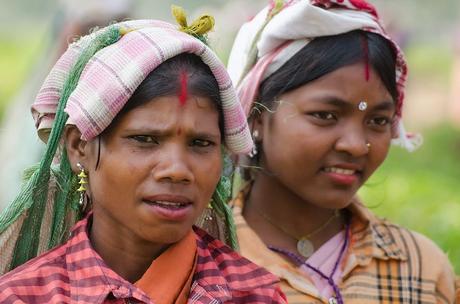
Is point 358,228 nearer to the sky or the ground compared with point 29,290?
nearer to the ground

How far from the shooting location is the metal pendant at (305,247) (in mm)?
4152

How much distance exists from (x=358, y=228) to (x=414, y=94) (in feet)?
43.8

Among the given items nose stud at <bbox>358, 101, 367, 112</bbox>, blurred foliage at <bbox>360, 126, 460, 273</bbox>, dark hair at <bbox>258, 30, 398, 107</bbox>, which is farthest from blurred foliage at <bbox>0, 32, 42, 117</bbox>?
nose stud at <bbox>358, 101, 367, 112</bbox>

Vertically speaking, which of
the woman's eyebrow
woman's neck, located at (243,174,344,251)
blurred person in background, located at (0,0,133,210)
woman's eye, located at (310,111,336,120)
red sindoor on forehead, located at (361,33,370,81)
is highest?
red sindoor on forehead, located at (361,33,370,81)

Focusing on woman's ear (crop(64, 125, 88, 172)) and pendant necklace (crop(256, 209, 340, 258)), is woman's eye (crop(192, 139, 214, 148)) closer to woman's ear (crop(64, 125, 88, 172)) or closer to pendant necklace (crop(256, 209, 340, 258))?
woman's ear (crop(64, 125, 88, 172))

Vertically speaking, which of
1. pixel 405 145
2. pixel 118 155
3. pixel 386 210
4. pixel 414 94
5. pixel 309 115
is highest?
pixel 118 155

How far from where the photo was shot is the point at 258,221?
4.23m

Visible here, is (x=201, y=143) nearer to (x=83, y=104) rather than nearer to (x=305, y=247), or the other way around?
(x=83, y=104)

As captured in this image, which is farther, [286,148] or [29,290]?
[286,148]

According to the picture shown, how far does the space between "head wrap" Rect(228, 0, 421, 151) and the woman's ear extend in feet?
3.49

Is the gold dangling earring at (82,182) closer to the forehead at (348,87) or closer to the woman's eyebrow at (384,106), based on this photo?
the forehead at (348,87)

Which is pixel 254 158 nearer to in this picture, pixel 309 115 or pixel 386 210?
pixel 309 115

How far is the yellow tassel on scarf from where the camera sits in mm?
3248

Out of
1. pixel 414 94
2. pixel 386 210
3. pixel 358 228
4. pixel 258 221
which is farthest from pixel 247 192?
pixel 414 94
